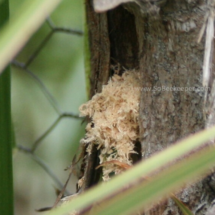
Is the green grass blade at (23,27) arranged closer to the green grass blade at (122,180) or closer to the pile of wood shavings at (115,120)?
the green grass blade at (122,180)

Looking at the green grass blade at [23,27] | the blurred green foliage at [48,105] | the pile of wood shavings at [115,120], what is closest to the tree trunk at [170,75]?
the pile of wood shavings at [115,120]

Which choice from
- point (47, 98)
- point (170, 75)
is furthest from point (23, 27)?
point (47, 98)

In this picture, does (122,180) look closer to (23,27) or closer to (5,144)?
(23,27)

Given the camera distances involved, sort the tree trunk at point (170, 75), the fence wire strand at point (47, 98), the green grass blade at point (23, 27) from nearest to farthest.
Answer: the green grass blade at point (23, 27), the tree trunk at point (170, 75), the fence wire strand at point (47, 98)

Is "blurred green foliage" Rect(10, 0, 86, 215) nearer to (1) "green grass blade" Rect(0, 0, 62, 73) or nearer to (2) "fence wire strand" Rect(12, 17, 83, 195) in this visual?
(2) "fence wire strand" Rect(12, 17, 83, 195)

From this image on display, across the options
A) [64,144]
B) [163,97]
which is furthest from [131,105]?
[64,144]

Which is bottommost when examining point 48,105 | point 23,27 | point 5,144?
point 48,105
